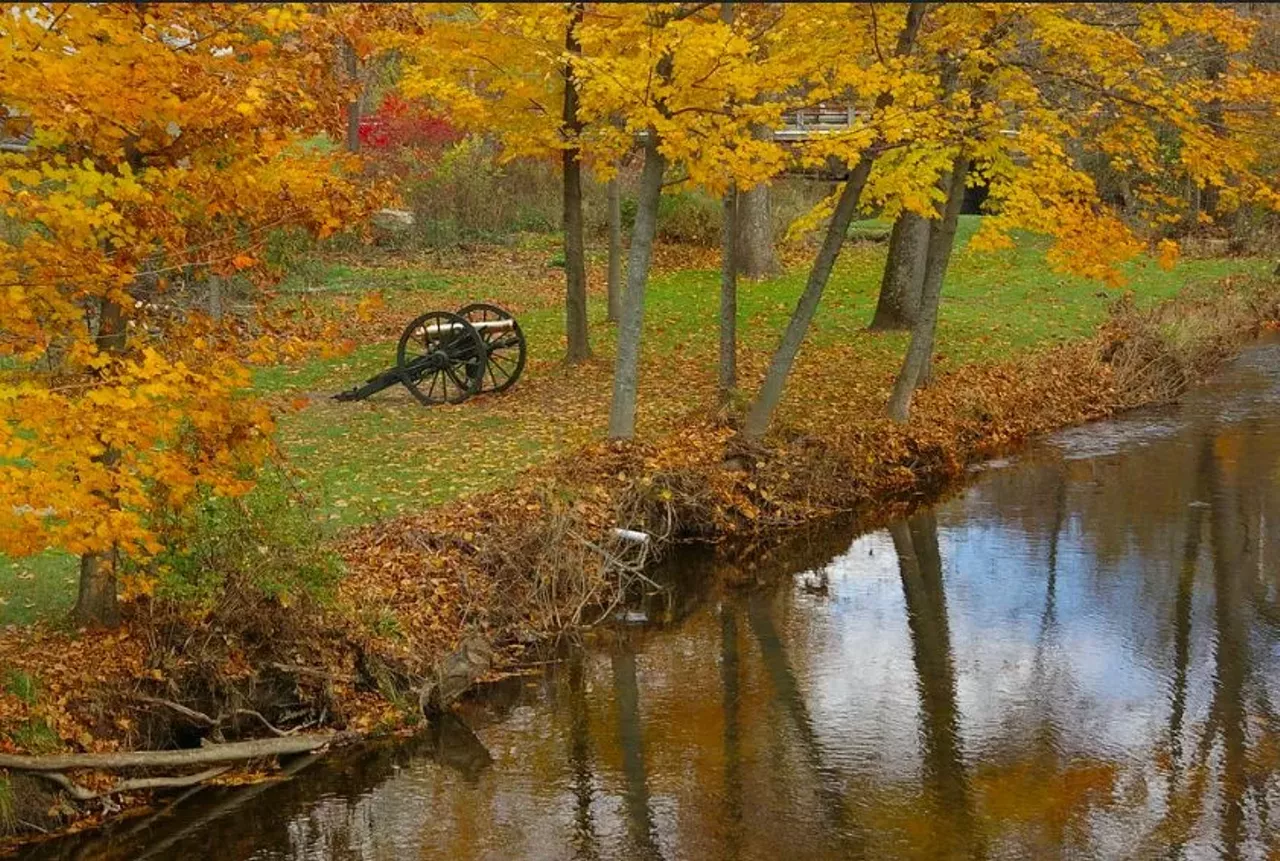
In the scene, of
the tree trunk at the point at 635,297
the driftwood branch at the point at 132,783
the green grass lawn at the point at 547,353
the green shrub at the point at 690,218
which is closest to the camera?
the driftwood branch at the point at 132,783

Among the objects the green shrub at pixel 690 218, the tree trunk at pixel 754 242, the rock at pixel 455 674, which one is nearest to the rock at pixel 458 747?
the rock at pixel 455 674

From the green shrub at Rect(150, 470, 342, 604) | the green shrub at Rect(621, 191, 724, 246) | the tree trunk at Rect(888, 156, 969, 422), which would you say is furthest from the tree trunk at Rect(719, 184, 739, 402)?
the green shrub at Rect(621, 191, 724, 246)

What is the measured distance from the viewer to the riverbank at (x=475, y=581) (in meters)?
9.09

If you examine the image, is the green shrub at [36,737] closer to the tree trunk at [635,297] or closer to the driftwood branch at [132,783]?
the driftwood branch at [132,783]

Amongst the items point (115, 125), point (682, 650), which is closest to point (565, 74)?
point (682, 650)

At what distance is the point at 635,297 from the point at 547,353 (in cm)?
614

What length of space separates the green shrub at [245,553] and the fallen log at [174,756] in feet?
3.50

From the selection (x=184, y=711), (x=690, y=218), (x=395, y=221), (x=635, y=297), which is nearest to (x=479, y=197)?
(x=395, y=221)

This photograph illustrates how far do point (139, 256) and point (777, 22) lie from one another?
9.87 m

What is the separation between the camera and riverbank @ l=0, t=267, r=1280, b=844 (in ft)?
29.8

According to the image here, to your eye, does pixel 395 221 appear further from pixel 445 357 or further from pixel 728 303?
pixel 728 303

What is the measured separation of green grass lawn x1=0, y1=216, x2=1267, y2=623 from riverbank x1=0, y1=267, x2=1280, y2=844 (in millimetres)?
840

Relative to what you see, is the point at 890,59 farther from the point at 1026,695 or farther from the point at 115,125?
the point at 115,125

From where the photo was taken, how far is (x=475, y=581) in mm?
11664
